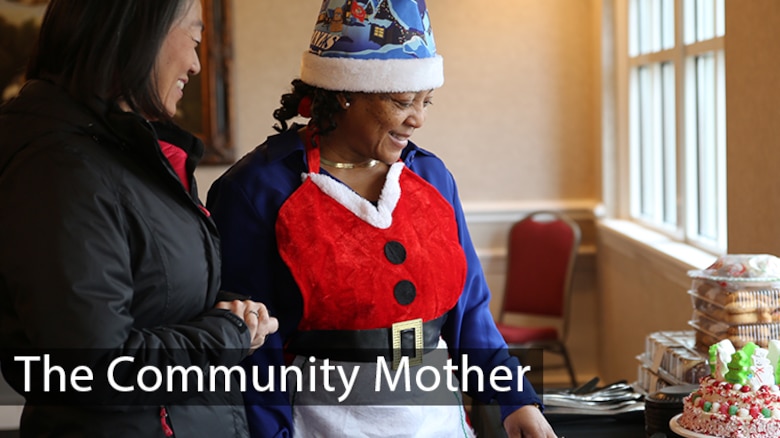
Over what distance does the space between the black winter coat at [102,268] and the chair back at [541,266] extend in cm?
367

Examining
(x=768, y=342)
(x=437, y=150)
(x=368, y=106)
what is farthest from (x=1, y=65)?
(x=768, y=342)

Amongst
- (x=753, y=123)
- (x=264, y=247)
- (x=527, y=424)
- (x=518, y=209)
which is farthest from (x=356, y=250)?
(x=518, y=209)

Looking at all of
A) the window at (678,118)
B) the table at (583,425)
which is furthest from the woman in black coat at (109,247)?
the window at (678,118)

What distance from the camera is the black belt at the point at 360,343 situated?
1.74m

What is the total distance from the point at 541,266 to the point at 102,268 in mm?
3954

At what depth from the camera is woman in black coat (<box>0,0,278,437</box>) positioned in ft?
3.85

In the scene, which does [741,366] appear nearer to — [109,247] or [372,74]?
[372,74]

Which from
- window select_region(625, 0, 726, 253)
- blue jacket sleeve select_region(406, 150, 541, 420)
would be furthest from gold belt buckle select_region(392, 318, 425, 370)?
window select_region(625, 0, 726, 253)

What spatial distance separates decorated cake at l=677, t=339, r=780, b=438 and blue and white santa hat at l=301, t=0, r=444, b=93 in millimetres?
774

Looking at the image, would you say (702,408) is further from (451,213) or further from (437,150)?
(437,150)

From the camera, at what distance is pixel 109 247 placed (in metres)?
1.20

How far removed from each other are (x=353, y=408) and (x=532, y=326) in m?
3.56

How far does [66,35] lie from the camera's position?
50.7 inches

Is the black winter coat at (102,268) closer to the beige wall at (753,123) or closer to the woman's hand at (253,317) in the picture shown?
the woman's hand at (253,317)
